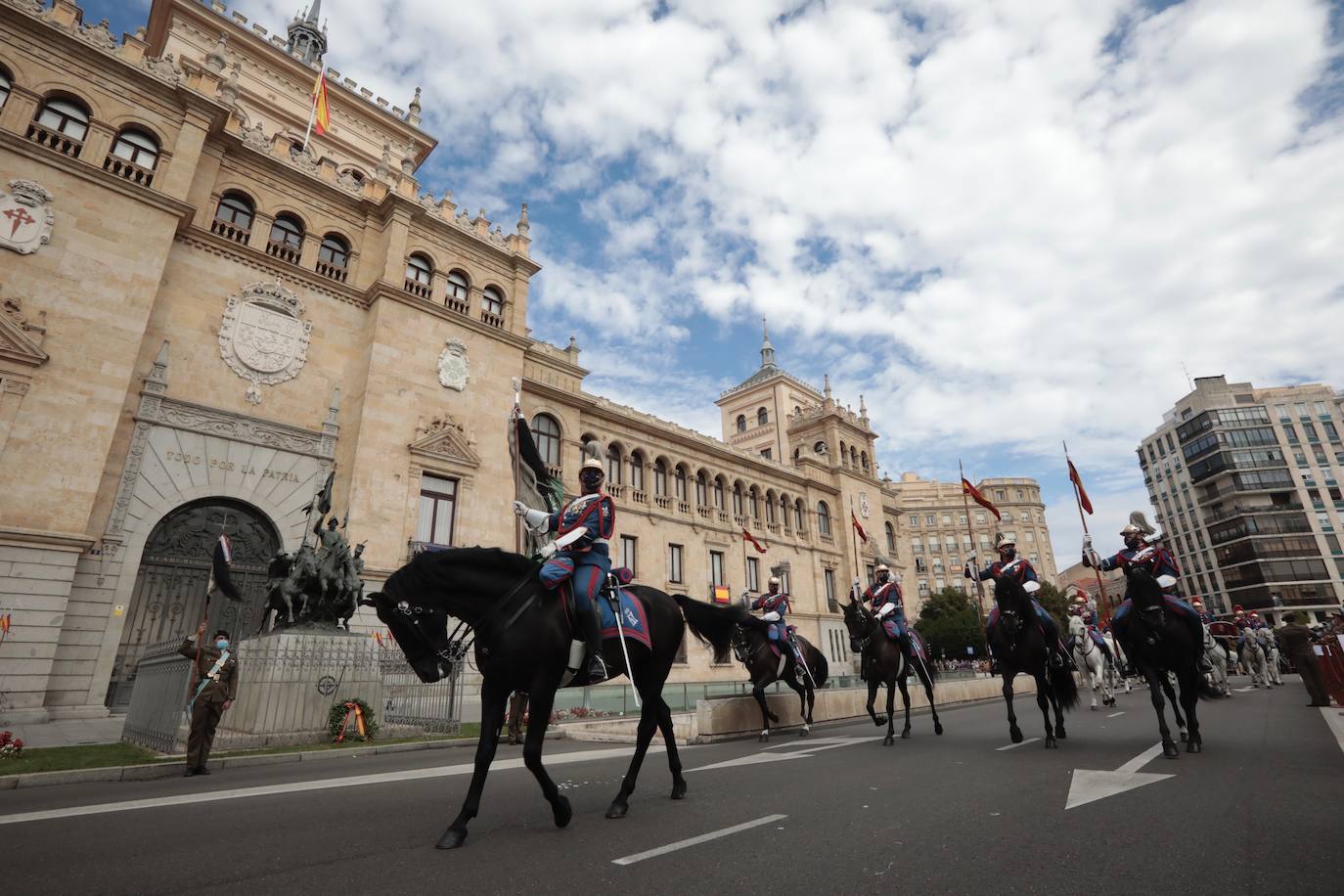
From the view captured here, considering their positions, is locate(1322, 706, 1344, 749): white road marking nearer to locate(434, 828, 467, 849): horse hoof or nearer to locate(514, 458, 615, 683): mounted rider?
locate(514, 458, 615, 683): mounted rider

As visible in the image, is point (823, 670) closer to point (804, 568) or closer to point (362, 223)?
point (362, 223)

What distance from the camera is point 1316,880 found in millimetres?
3270

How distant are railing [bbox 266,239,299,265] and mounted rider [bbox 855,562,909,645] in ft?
71.0

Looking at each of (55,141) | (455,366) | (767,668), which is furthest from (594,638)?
(55,141)

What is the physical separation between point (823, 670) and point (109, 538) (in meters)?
18.4

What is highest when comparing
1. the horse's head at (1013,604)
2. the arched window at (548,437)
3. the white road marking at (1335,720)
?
the arched window at (548,437)

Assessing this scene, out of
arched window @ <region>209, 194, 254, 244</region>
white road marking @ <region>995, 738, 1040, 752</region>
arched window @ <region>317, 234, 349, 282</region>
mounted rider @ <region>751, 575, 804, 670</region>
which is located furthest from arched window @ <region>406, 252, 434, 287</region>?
white road marking @ <region>995, 738, 1040, 752</region>

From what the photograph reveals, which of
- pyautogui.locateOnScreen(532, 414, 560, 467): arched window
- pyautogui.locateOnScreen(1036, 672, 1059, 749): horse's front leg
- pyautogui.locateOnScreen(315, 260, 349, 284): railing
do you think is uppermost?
pyautogui.locateOnScreen(315, 260, 349, 284): railing

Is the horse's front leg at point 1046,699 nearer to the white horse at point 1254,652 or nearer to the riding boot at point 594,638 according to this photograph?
the riding boot at point 594,638

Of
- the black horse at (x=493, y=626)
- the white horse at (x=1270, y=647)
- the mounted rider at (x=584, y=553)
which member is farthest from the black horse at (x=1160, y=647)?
the white horse at (x=1270, y=647)

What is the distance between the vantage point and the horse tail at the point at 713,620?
7066 mm

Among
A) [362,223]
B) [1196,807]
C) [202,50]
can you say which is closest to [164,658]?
[1196,807]

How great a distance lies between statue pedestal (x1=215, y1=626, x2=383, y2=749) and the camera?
12266 millimetres

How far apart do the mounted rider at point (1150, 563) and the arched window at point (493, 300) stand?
24.1 metres
